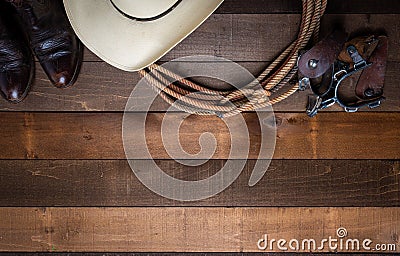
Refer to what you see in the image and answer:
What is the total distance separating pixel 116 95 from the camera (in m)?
1.49

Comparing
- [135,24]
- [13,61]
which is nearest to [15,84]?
[13,61]

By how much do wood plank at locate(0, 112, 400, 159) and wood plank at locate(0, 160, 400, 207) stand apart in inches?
1.1

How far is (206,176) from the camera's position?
150 cm

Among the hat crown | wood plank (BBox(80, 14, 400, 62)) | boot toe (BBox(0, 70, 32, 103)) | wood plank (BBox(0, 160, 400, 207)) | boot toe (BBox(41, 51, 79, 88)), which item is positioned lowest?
wood plank (BBox(0, 160, 400, 207))

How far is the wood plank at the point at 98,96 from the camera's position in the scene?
1.48 metres

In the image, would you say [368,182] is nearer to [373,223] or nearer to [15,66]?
[373,223]

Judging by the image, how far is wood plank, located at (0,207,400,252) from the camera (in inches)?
59.5

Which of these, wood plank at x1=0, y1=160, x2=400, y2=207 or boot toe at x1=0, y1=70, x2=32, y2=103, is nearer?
boot toe at x1=0, y1=70, x2=32, y2=103

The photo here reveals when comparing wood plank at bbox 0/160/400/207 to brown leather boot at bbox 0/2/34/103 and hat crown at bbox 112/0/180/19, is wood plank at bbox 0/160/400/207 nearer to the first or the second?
brown leather boot at bbox 0/2/34/103

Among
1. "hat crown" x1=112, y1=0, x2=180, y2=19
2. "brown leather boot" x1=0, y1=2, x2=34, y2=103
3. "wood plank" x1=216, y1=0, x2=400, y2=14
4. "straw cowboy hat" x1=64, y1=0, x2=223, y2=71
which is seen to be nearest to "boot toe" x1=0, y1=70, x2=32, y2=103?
"brown leather boot" x1=0, y1=2, x2=34, y2=103

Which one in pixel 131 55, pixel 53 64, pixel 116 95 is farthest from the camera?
pixel 116 95

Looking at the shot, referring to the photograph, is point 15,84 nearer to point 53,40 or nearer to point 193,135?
point 53,40

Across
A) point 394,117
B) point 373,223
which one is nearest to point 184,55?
point 394,117

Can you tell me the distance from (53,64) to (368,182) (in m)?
0.98
